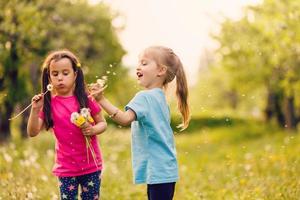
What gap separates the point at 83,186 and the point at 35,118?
0.82 metres

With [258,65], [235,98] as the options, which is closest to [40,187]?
[258,65]

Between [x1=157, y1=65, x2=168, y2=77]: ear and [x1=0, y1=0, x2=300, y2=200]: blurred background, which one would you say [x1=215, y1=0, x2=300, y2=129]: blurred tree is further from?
[x1=157, y1=65, x2=168, y2=77]: ear

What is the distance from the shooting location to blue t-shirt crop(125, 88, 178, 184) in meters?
5.30

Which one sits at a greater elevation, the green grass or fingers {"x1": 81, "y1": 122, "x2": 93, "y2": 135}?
fingers {"x1": 81, "y1": 122, "x2": 93, "y2": 135}

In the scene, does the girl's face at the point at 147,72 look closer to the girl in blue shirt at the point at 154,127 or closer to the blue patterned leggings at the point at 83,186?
the girl in blue shirt at the point at 154,127

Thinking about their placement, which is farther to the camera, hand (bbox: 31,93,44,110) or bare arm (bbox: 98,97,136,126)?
hand (bbox: 31,93,44,110)

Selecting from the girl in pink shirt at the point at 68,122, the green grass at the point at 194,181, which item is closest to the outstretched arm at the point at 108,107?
the girl in pink shirt at the point at 68,122

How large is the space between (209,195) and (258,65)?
824 inches

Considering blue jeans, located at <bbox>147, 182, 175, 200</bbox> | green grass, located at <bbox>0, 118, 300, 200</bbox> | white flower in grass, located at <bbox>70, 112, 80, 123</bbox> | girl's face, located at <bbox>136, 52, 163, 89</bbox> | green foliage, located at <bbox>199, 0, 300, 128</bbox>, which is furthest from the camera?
green foliage, located at <bbox>199, 0, 300, 128</bbox>

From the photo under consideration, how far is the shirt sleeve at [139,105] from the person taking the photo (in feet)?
17.0

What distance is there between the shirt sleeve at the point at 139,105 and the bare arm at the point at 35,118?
75 centimetres

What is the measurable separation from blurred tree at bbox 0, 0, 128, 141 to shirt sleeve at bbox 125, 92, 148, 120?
464 millimetres

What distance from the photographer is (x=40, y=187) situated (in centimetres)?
876

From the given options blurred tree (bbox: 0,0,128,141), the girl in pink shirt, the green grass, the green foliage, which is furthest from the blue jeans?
the green foliage
